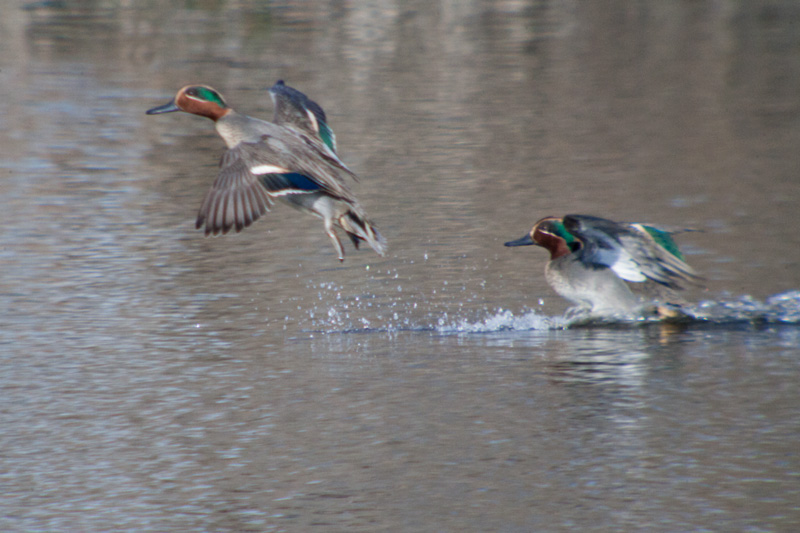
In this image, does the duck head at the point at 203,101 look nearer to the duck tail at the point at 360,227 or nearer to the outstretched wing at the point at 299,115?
the outstretched wing at the point at 299,115

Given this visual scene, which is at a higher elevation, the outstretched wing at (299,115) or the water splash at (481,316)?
the outstretched wing at (299,115)

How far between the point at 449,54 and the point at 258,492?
16136 mm

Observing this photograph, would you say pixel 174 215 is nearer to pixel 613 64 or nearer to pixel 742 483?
pixel 742 483

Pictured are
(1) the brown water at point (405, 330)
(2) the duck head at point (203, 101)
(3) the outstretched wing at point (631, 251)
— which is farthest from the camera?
(3) the outstretched wing at point (631, 251)

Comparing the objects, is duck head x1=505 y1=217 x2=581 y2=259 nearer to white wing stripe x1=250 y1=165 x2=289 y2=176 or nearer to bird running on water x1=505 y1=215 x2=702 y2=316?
bird running on water x1=505 y1=215 x2=702 y2=316

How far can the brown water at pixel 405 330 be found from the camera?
5238 millimetres

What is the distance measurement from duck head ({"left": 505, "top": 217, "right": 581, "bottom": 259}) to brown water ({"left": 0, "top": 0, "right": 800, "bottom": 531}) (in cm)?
35

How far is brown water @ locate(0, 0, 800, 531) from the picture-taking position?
17.2 ft

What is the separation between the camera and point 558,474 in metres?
5.36

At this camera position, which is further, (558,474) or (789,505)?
(558,474)

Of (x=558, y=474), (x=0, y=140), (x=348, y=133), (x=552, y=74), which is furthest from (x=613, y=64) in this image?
(x=558, y=474)

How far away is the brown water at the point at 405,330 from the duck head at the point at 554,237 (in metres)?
0.35

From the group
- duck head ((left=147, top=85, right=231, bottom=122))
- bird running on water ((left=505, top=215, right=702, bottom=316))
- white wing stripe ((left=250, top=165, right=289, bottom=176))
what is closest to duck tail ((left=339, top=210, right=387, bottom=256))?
white wing stripe ((left=250, top=165, right=289, bottom=176))

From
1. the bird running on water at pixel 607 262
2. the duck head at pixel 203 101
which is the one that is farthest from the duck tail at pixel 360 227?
the bird running on water at pixel 607 262
